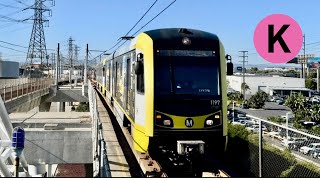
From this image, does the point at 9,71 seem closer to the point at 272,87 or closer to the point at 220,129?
the point at 220,129

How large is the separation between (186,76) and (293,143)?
2.28 m

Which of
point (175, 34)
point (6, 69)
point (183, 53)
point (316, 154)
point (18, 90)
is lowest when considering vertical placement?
point (316, 154)

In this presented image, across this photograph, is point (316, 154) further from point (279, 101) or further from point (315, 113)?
point (279, 101)

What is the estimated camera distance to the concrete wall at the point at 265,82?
1608 inches

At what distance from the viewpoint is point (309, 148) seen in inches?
276

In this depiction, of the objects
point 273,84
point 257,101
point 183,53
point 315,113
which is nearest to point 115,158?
point 183,53

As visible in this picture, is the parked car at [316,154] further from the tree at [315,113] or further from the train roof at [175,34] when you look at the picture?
the tree at [315,113]

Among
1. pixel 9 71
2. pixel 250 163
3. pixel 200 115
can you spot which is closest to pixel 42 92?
pixel 9 71

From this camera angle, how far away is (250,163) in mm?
9727

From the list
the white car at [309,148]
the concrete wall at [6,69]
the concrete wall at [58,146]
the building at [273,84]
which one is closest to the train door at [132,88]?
the concrete wall at [6,69]

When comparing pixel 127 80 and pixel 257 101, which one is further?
pixel 257 101

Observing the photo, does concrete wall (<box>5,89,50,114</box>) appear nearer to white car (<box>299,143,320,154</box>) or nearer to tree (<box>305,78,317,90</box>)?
white car (<box>299,143,320,154</box>)

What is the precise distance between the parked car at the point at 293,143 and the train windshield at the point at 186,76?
1536 millimetres

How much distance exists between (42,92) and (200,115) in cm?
2436
